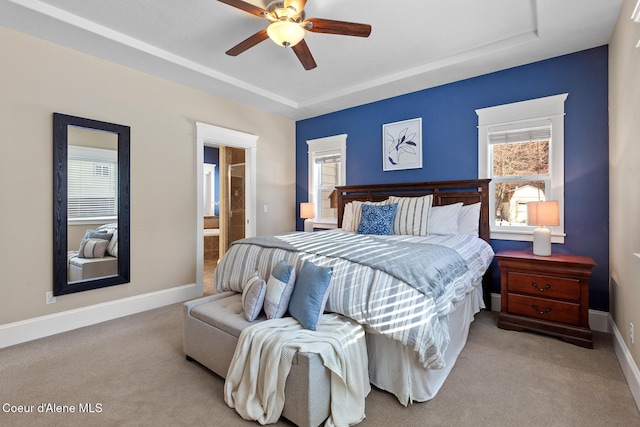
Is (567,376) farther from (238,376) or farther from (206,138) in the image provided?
(206,138)

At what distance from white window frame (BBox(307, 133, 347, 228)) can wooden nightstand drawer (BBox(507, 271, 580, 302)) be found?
266 cm

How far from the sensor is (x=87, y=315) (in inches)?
123

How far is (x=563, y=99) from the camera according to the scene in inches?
123

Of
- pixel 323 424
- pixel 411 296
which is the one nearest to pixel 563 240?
pixel 411 296

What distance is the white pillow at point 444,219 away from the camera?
3.45m

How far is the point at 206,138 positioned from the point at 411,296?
3.52m

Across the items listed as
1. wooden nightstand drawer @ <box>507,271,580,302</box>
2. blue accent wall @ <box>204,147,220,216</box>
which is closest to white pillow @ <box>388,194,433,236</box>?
wooden nightstand drawer @ <box>507,271,580,302</box>

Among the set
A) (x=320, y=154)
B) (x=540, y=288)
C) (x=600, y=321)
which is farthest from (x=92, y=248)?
(x=600, y=321)

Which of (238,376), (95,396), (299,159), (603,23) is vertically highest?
(603,23)

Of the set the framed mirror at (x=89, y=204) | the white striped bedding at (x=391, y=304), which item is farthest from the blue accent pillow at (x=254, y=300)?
the framed mirror at (x=89, y=204)

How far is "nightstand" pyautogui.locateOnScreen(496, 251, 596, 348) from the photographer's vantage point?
8.54 ft

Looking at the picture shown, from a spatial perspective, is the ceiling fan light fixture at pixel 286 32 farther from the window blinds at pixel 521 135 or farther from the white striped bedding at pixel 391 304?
the window blinds at pixel 521 135

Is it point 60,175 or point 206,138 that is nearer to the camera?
point 60,175

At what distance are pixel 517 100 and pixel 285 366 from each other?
11.9 feet
